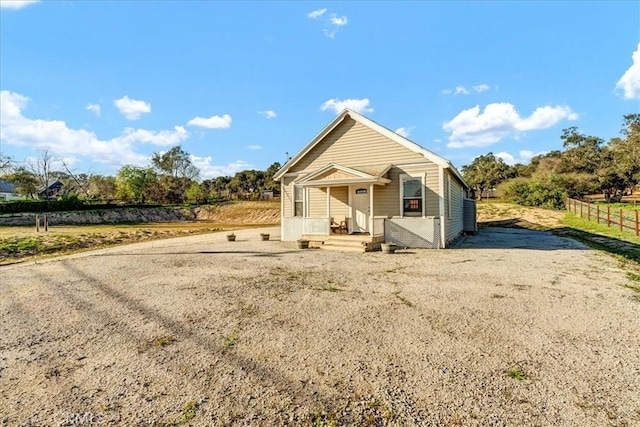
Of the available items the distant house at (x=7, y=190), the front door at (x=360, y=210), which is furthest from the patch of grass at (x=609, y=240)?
the distant house at (x=7, y=190)

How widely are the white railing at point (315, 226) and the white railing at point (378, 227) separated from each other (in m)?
1.82

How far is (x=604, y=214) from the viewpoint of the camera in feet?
74.9

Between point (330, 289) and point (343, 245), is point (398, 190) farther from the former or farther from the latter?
point (330, 289)

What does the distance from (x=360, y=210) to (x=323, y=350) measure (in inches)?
407

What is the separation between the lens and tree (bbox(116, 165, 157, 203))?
53.1m

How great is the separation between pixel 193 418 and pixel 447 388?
7.32ft

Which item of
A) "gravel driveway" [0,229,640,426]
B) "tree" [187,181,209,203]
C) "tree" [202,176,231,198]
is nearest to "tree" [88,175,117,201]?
"tree" [187,181,209,203]

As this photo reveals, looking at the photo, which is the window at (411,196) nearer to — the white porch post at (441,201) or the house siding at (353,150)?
the white porch post at (441,201)

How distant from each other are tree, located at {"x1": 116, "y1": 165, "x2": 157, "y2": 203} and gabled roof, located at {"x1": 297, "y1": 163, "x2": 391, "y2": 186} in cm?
4794

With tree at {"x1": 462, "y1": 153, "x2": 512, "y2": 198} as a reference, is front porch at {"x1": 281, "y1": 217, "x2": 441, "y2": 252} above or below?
below

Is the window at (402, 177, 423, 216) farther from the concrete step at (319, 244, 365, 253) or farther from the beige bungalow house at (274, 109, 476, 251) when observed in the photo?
the concrete step at (319, 244, 365, 253)

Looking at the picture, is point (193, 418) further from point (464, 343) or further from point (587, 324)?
point (587, 324)

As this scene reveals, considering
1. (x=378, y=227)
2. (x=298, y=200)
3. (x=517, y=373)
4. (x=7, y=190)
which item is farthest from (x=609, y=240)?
(x=7, y=190)

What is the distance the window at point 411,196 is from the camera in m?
12.7
